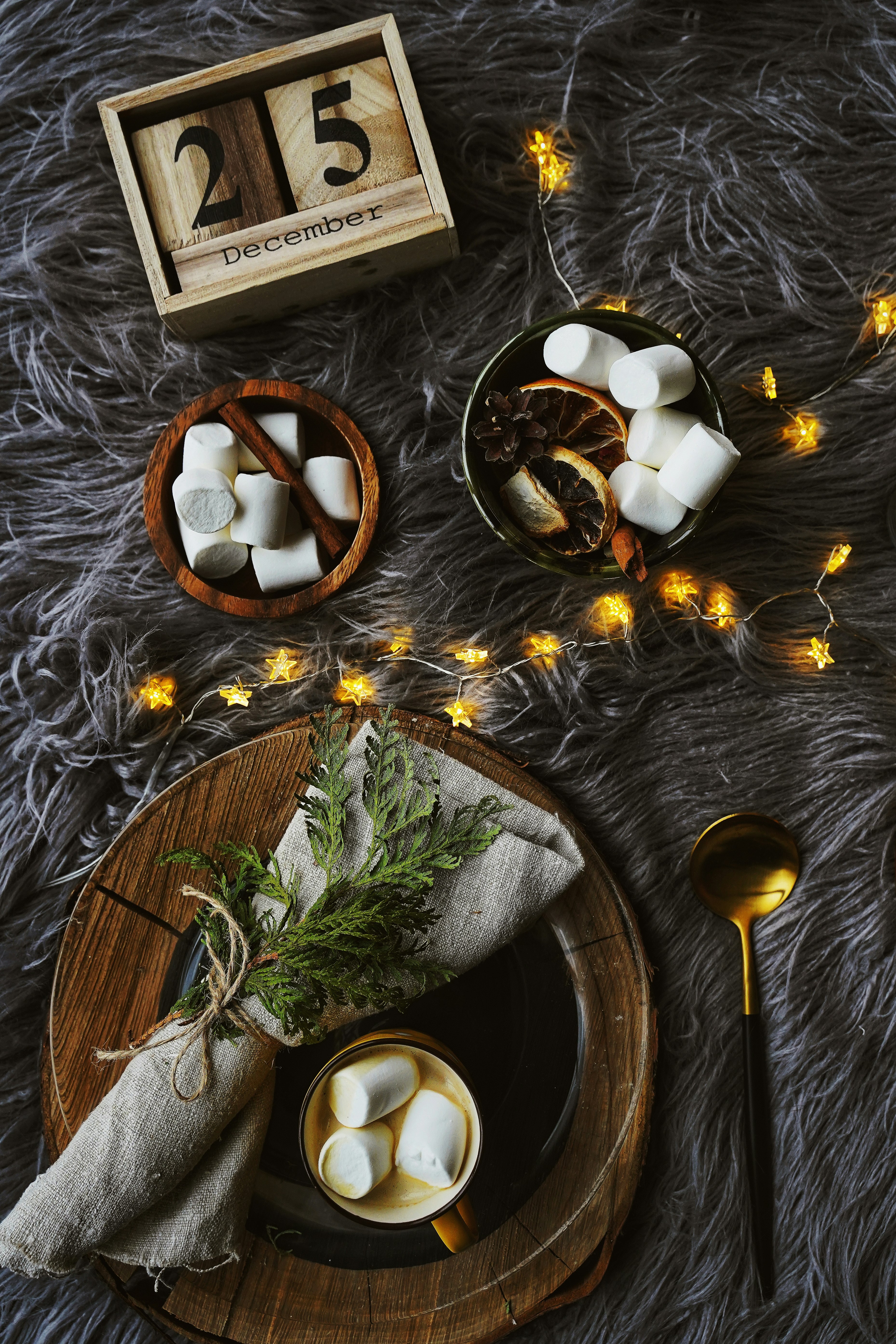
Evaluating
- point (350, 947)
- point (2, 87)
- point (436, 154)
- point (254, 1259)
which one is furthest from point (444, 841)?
point (2, 87)

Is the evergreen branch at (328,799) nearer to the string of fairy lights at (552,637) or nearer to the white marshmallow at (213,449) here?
the string of fairy lights at (552,637)

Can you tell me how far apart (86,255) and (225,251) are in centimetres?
20

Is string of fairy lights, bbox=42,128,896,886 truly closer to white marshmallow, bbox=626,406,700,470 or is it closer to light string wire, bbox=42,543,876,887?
light string wire, bbox=42,543,876,887

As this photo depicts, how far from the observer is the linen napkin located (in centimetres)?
75

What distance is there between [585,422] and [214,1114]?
2.36 feet

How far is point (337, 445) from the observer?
917 mm

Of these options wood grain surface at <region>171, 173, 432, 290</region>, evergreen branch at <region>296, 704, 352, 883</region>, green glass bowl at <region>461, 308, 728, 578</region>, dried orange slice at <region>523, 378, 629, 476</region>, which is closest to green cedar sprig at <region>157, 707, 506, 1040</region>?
evergreen branch at <region>296, 704, 352, 883</region>

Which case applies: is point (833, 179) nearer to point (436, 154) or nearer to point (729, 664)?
point (436, 154)

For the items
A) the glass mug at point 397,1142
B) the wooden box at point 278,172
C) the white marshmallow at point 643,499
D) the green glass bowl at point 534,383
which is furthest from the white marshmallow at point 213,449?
the glass mug at point 397,1142

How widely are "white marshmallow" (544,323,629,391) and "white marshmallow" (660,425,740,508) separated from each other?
101 mm

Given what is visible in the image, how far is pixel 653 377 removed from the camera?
78 cm

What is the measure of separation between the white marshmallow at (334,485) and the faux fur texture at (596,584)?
46 mm

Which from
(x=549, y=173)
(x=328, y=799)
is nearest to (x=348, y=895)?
(x=328, y=799)

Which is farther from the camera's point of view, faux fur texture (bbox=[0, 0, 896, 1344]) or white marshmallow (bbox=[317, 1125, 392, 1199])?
faux fur texture (bbox=[0, 0, 896, 1344])
